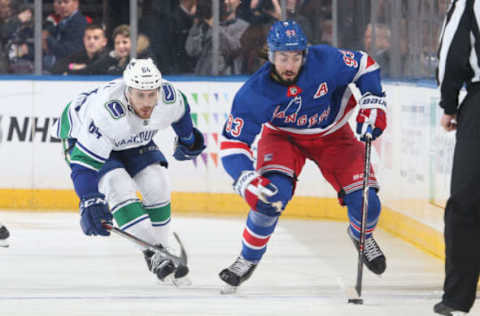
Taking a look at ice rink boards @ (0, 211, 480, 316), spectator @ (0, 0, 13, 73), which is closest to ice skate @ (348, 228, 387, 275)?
ice rink boards @ (0, 211, 480, 316)

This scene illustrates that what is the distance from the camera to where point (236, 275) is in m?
5.09

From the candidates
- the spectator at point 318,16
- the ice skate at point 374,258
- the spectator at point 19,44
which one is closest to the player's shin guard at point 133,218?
the ice skate at point 374,258

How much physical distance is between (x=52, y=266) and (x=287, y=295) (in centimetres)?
153

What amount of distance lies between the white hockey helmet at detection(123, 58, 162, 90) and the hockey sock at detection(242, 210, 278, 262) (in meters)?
0.70

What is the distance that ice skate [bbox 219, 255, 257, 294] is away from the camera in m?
5.07

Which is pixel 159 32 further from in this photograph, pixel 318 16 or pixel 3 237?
pixel 3 237

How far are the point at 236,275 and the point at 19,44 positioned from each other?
444cm

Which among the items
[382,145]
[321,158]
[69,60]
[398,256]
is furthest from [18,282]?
[69,60]

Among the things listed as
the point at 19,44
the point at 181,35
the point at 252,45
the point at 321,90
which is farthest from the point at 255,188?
the point at 19,44

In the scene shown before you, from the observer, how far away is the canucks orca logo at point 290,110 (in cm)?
489

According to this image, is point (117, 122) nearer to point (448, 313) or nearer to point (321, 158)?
point (321, 158)

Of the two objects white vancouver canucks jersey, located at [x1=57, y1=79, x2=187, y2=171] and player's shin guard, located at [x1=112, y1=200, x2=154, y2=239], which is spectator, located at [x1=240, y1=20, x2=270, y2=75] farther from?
player's shin guard, located at [x1=112, y1=200, x2=154, y2=239]

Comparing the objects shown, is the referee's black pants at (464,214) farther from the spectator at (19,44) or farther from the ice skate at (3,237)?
the spectator at (19,44)

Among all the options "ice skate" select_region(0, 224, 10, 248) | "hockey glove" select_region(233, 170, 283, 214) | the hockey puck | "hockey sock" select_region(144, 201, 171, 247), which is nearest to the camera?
"hockey glove" select_region(233, 170, 283, 214)
